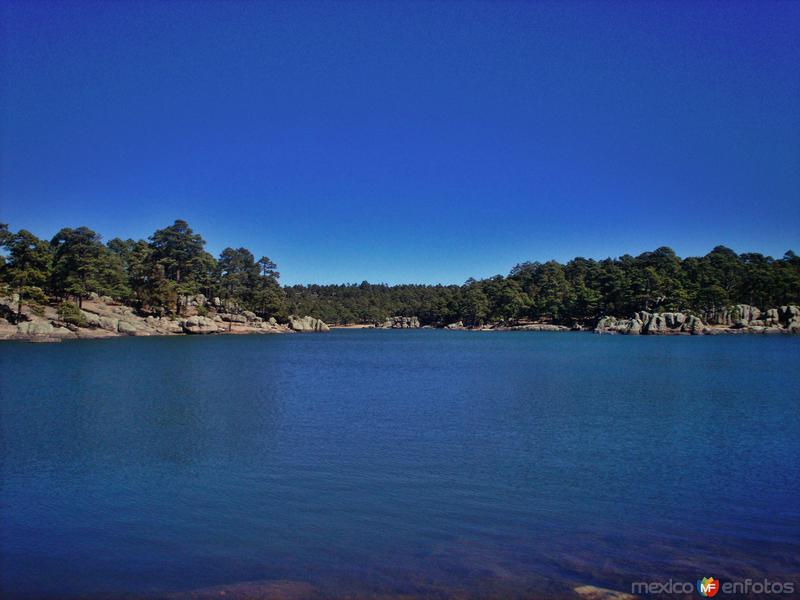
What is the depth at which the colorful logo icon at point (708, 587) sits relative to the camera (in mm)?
8117

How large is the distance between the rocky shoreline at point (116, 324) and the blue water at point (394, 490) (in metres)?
48.7

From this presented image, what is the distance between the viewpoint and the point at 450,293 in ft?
564

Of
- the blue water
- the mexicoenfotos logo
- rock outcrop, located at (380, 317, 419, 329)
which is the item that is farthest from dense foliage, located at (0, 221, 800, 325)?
the mexicoenfotos logo

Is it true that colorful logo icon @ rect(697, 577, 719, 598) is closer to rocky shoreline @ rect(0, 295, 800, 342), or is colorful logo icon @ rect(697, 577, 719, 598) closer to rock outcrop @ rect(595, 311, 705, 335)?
rocky shoreline @ rect(0, 295, 800, 342)

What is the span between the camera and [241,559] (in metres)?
9.31

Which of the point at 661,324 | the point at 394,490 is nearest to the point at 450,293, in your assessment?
the point at 661,324

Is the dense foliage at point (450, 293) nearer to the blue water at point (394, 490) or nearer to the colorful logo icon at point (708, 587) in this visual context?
the blue water at point (394, 490)

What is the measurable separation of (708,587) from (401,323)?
175 metres

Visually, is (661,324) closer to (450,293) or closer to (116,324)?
(450,293)

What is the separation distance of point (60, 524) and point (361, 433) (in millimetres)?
9966

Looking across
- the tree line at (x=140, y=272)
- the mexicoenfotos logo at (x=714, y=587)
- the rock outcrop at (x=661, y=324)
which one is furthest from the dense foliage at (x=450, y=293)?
the mexicoenfotos logo at (x=714, y=587)

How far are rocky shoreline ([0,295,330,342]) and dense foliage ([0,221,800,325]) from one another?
2.53 metres

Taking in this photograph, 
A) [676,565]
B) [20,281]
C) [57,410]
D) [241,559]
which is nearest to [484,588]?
[676,565]

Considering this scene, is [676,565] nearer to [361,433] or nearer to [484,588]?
[484,588]
